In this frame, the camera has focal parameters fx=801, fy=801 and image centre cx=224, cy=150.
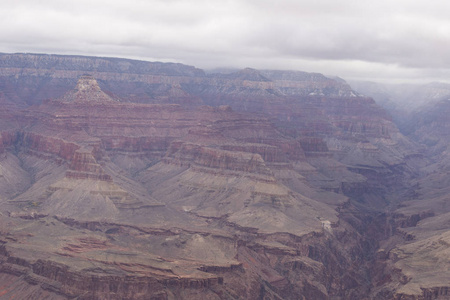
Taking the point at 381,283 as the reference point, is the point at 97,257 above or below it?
above

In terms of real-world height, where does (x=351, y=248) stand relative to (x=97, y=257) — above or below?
below

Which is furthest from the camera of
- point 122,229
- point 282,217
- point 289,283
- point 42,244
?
point 282,217

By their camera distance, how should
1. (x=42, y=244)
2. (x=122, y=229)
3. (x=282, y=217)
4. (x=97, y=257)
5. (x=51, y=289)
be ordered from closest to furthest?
1. (x=51, y=289)
2. (x=97, y=257)
3. (x=42, y=244)
4. (x=122, y=229)
5. (x=282, y=217)

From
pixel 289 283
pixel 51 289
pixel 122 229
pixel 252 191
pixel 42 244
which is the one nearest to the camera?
pixel 51 289

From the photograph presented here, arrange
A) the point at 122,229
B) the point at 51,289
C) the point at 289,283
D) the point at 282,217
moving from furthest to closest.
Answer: the point at 282,217
the point at 122,229
the point at 289,283
the point at 51,289

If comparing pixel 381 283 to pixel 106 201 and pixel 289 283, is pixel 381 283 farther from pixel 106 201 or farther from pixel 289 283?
pixel 106 201

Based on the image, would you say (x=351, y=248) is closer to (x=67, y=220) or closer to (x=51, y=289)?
(x=67, y=220)

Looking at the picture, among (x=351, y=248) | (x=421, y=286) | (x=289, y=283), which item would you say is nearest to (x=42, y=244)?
(x=289, y=283)

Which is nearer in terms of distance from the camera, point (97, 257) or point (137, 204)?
point (97, 257)

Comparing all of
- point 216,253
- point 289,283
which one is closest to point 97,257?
point 216,253
